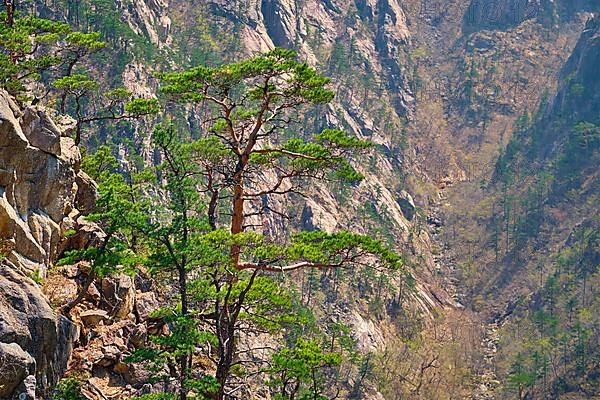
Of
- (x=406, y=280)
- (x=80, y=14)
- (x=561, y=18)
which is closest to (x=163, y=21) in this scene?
(x=80, y=14)

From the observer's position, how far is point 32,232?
53.8ft

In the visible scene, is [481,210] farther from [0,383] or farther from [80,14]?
[0,383]

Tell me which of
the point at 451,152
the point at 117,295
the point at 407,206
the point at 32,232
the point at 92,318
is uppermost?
the point at 451,152

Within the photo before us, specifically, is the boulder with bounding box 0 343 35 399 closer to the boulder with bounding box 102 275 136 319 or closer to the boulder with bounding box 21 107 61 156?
the boulder with bounding box 102 275 136 319

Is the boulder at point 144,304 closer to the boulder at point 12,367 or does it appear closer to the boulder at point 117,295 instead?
the boulder at point 117,295

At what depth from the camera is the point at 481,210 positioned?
91.3 meters

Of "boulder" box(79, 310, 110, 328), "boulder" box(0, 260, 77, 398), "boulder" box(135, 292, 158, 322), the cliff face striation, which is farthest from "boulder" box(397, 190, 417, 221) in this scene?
"boulder" box(0, 260, 77, 398)

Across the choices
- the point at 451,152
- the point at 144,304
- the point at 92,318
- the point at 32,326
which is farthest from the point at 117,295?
the point at 451,152

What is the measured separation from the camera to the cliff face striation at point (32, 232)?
39.7ft

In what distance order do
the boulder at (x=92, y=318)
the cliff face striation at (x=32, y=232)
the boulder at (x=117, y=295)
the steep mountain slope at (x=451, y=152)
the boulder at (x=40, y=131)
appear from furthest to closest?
the steep mountain slope at (x=451, y=152)
the boulder at (x=117, y=295)
the boulder at (x=40, y=131)
the boulder at (x=92, y=318)
the cliff face striation at (x=32, y=232)

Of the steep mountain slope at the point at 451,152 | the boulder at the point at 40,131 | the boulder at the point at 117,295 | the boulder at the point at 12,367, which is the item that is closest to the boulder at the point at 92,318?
the boulder at the point at 117,295

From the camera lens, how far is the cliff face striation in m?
12.1

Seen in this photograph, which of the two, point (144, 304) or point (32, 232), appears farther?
point (144, 304)

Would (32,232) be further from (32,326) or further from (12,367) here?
(12,367)
